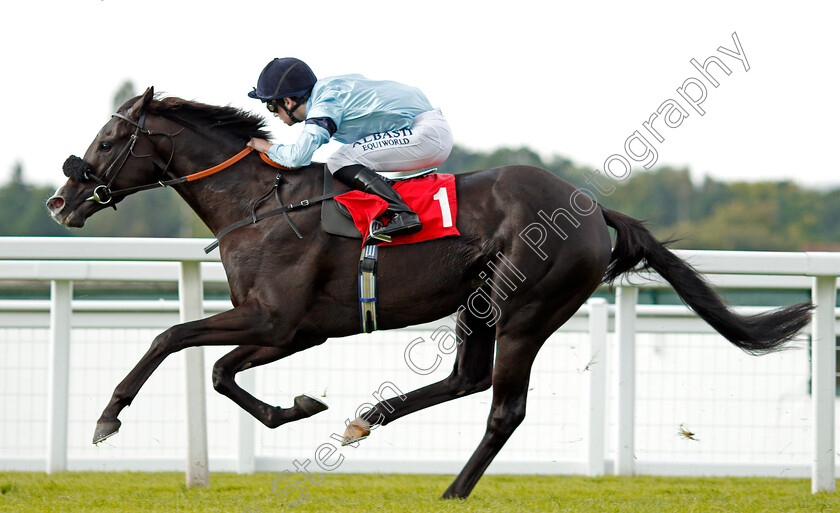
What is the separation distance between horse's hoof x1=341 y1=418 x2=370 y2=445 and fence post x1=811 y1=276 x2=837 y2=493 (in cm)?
234

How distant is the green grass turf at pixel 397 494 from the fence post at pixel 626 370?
21 centimetres

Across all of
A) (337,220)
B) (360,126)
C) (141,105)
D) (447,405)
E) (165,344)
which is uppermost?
(141,105)

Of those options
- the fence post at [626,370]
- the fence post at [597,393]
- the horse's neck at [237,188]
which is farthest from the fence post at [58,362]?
the fence post at [626,370]

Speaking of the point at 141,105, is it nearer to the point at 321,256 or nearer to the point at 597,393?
the point at 321,256

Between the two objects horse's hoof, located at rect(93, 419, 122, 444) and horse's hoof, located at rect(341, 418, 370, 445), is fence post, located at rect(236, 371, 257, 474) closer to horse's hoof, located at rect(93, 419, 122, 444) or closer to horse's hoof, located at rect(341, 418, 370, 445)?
horse's hoof, located at rect(341, 418, 370, 445)

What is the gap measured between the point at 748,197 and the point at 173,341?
76.1m

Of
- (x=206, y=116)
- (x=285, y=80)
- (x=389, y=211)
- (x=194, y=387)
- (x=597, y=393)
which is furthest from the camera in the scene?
(x=597, y=393)

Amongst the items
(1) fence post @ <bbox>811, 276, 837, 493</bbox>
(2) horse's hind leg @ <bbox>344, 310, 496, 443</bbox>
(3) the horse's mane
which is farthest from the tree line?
(3) the horse's mane

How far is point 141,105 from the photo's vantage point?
4262 millimetres

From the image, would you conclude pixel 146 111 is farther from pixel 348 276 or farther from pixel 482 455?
pixel 482 455

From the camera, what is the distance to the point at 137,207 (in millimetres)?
71812

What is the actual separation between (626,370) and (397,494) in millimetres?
1528

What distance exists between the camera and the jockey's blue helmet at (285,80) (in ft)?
13.8

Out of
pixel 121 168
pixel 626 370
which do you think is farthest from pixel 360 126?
pixel 626 370
